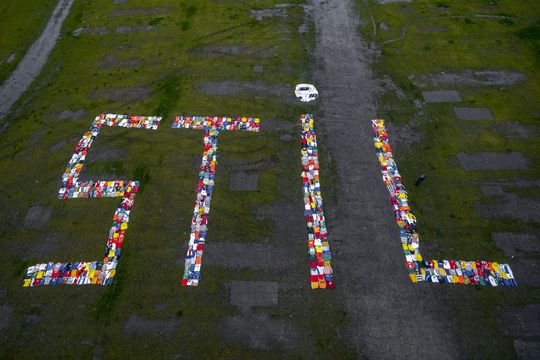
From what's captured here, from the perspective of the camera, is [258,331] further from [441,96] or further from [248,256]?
[441,96]

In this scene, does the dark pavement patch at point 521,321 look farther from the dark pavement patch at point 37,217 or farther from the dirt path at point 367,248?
the dark pavement patch at point 37,217

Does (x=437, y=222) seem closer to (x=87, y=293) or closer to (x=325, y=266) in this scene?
(x=325, y=266)

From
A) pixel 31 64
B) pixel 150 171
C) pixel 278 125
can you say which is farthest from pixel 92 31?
pixel 278 125

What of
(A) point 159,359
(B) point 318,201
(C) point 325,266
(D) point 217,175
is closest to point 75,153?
(D) point 217,175

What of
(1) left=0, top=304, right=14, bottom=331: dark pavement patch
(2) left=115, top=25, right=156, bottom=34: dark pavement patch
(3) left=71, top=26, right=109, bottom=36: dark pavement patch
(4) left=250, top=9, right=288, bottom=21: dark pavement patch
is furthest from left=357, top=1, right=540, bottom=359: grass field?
(3) left=71, top=26, right=109, bottom=36: dark pavement patch

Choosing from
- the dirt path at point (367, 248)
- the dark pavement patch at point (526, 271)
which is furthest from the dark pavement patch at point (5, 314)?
the dark pavement patch at point (526, 271)

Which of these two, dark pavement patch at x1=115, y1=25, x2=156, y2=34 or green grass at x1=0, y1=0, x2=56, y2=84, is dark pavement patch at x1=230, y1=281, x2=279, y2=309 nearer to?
dark pavement patch at x1=115, y1=25, x2=156, y2=34
